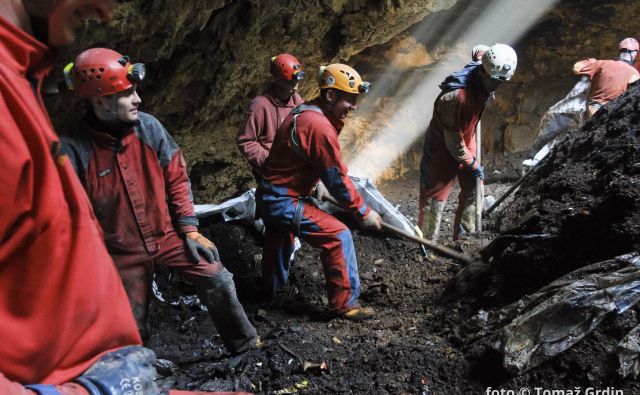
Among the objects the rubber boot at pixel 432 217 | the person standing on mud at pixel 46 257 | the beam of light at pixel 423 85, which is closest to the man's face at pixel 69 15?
the person standing on mud at pixel 46 257

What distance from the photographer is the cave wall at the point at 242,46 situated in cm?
400

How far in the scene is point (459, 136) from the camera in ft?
15.7

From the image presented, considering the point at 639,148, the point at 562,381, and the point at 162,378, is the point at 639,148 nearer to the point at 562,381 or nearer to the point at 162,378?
the point at 562,381

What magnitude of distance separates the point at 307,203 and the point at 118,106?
1.69m

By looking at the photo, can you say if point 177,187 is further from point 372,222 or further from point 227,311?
point 372,222

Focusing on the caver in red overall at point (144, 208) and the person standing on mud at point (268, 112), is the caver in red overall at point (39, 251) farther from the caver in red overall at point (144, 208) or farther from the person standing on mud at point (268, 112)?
the person standing on mud at point (268, 112)

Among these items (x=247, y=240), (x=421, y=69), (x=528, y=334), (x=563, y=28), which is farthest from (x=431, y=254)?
(x=563, y=28)

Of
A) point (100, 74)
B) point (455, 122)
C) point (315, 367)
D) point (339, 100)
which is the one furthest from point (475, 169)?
point (100, 74)

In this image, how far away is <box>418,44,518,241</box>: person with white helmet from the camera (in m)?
4.45

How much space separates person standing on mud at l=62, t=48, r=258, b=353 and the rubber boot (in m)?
2.89

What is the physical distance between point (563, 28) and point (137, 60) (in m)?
8.37

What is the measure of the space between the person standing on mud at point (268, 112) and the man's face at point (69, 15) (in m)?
3.37

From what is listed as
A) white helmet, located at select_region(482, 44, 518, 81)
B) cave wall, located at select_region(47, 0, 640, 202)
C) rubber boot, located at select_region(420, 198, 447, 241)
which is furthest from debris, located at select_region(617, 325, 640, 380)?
cave wall, located at select_region(47, 0, 640, 202)

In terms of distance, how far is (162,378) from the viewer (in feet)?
9.88
